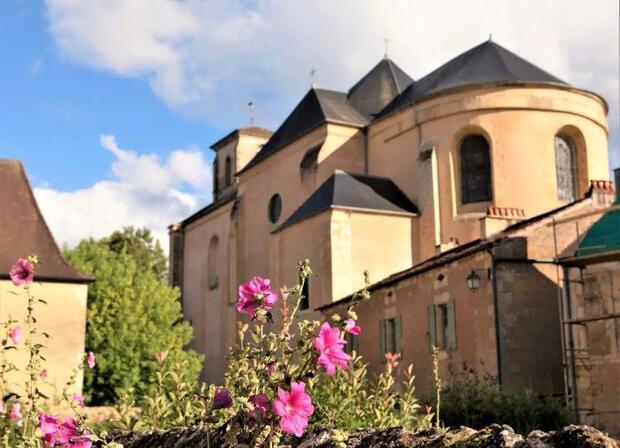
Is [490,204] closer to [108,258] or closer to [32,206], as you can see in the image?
[32,206]

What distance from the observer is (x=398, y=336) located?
861 inches

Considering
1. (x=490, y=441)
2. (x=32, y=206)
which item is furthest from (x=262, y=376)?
(x=32, y=206)

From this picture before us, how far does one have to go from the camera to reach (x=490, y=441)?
12.7ft

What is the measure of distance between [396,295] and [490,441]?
1836 cm

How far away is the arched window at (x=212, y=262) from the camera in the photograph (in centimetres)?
4555

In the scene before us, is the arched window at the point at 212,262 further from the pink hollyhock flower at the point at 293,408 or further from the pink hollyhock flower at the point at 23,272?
the pink hollyhock flower at the point at 293,408

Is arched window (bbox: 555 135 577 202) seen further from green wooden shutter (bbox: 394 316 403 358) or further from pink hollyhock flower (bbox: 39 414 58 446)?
pink hollyhock flower (bbox: 39 414 58 446)

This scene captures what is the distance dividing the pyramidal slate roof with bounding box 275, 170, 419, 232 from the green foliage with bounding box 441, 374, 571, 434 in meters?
14.4

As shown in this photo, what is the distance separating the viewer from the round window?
37609mm

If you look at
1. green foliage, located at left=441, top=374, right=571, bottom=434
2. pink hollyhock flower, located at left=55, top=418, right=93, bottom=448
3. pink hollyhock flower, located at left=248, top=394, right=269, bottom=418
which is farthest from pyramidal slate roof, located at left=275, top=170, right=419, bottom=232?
pink hollyhock flower, located at left=248, top=394, right=269, bottom=418

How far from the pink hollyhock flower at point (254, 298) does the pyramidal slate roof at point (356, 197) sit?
79.3ft

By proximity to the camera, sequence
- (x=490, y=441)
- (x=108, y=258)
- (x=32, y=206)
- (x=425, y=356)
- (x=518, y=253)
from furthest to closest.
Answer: (x=108, y=258) < (x=32, y=206) < (x=425, y=356) < (x=518, y=253) < (x=490, y=441)

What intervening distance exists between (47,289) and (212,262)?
72.7 feet

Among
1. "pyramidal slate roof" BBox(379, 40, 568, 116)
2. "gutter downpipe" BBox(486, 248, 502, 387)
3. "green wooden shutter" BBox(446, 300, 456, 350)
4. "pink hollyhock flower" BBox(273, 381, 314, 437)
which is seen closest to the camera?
"pink hollyhock flower" BBox(273, 381, 314, 437)
